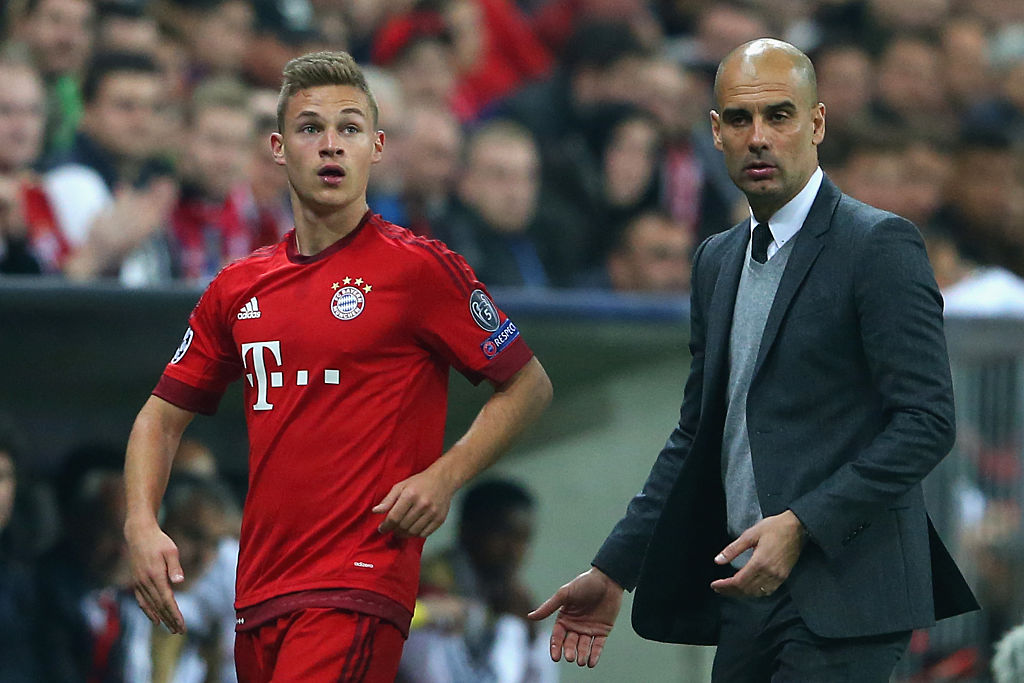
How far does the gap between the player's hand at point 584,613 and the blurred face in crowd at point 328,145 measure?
109 cm

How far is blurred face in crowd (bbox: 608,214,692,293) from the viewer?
8.52m

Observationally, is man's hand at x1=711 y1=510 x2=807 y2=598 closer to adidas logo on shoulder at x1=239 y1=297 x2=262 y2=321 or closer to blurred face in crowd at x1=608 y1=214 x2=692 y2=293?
adidas logo on shoulder at x1=239 y1=297 x2=262 y2=321

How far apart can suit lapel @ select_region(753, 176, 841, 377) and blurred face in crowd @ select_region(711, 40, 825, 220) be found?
3.1 inches

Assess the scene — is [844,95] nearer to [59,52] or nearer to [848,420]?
[59,52]

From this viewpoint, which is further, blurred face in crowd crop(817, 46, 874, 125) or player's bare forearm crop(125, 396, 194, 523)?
blurred face in crowd crop(817, 46, 874, 125)

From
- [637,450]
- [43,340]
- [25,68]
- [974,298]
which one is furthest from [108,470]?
[974,298]

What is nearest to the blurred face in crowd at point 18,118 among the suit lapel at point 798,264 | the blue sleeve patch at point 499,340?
the blue sleeve patch at point 499,340

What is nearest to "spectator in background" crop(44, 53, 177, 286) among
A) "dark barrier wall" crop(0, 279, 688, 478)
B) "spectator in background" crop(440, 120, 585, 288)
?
"dark barrier wall" crop(0, 279, 688, 478)

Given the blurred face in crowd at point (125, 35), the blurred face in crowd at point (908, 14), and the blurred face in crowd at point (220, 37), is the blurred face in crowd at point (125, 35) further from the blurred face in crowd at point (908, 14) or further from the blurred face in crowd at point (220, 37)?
the blurred face in crowd at point (908, 14)

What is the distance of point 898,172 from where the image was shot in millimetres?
9977

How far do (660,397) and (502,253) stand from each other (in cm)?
149

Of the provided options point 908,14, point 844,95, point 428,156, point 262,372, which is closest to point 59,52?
point 428,156

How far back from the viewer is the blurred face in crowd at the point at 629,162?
9.00 m

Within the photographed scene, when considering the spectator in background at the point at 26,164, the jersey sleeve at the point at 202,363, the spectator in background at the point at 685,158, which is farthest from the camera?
the spectator in background at the point at 685,158
